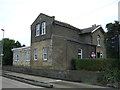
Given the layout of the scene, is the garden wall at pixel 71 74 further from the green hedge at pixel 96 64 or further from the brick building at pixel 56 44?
the green hedge at pixel 96 64

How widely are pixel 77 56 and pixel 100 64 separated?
5944 mm

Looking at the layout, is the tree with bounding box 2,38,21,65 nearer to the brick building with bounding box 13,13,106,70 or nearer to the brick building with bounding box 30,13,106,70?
the brick building with bounding box 13,13,106,70

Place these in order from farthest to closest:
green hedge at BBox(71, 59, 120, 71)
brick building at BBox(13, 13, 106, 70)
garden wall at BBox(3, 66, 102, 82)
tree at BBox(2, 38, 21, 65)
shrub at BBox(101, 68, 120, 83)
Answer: tree at BBox(2, 38, 21, 65)
brick building at BBox(13, 13, 106, 70)
green hedge at BBox(71, 59, 120, 71)
garden wall at BBox(3, 66, 102, 82)
shrub at BBox(101, 68, 120, 83)

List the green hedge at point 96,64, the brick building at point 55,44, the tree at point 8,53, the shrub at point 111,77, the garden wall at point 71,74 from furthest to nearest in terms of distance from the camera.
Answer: the tree at point 8,53 < the brick building at point 55,44 < the green hedge at point 96,64 < the garden wall at point 71,74 < the shrub at point 111,77

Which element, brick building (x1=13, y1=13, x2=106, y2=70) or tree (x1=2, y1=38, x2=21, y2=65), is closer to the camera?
brick building (x1=13, y1=13, x2=106, y2=70)

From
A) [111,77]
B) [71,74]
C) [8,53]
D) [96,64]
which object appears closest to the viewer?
[111,77]

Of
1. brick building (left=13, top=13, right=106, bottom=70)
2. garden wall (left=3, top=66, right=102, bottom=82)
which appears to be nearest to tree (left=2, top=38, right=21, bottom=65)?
brick building (left=13, top=13, right=106, bottom=70)

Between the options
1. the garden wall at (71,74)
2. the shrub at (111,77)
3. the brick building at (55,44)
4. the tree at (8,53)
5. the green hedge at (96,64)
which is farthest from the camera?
the tree at (8,53)

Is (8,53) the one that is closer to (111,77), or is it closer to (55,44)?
(55,44)

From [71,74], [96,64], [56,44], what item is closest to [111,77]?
[71,74]

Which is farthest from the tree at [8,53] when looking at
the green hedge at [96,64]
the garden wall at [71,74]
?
the green hedge at [96,64]

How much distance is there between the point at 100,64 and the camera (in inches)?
843

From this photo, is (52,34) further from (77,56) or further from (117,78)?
(117,78)

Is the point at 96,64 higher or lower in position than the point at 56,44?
lower
